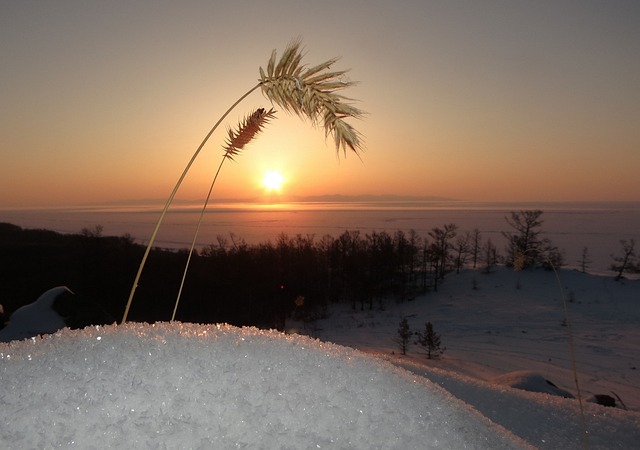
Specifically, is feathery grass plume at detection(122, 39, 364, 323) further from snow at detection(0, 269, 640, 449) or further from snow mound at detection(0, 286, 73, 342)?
snow mound at detection(0, 286, 73, 342)

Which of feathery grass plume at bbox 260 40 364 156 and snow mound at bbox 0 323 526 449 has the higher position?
feathery grass plume at bbox 260 40 364 156

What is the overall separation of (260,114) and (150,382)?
126cm

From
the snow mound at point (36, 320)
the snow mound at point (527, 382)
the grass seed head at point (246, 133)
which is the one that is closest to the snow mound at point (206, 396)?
the grass seed head at point (246, 133)

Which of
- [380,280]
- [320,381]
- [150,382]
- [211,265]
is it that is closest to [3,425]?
[150,382]

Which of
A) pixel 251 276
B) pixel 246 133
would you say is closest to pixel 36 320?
pixel 246 133

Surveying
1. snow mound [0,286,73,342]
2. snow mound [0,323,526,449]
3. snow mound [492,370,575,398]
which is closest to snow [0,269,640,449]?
snow mound [0,323,526,449]

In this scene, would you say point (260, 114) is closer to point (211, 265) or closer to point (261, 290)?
point (211, 265)

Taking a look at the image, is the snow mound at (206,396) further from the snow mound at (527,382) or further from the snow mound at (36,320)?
the snow mound at (36,320)

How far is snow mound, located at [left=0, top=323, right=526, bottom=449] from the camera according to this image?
0.99 meters

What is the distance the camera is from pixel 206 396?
1087 millimetres

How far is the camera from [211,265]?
966 inches

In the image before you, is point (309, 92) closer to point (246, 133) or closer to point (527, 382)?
point (246, 133)

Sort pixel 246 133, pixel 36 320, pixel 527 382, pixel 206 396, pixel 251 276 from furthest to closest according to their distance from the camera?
pixel 251 276, pixel 36 320, pixel 527 382, pixel 246 133, pixel 206 396

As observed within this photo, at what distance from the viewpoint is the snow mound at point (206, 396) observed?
3.23 feet
